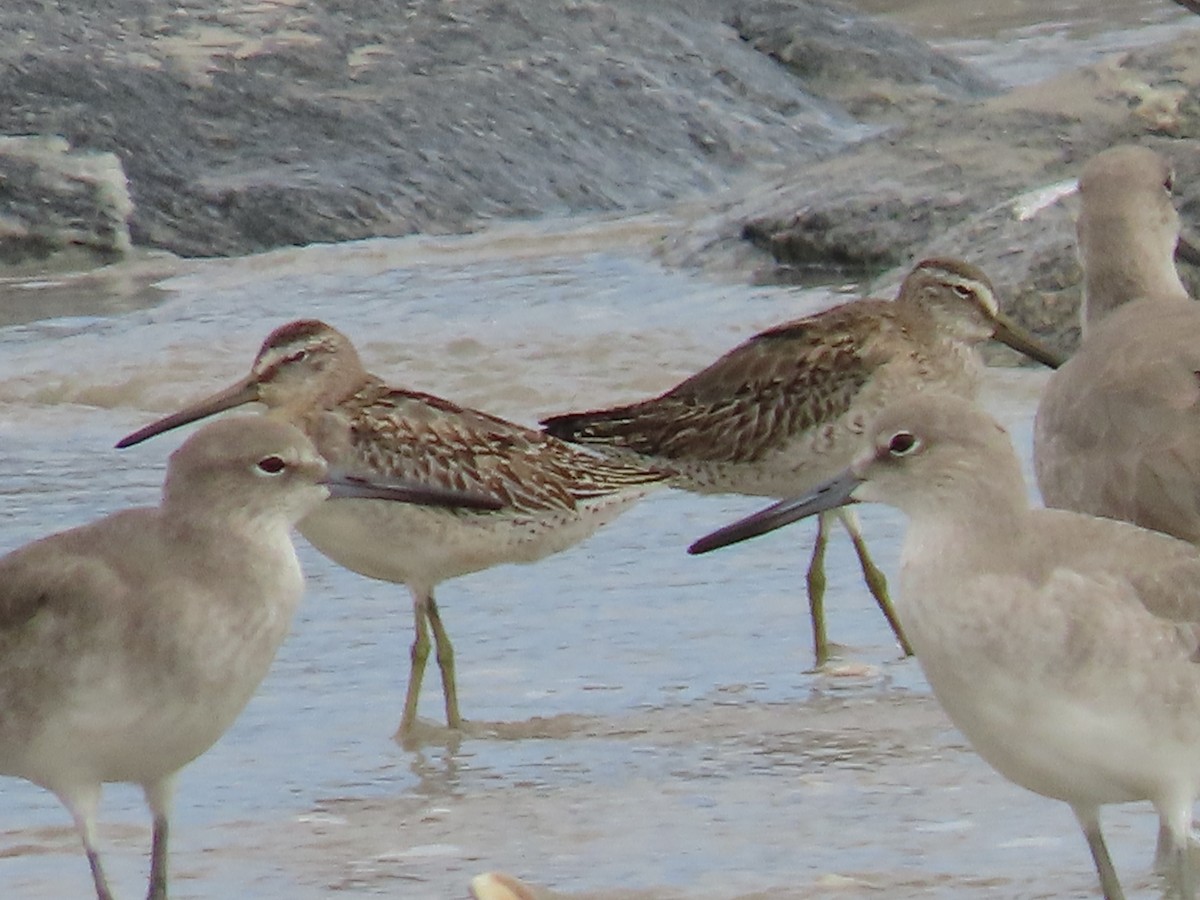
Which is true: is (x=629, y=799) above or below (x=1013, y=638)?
below

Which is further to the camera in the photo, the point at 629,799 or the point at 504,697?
the point at 504,697

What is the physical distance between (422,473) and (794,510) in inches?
89.0

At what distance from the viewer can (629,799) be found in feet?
21.5

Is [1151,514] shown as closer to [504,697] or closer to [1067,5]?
[504,697]

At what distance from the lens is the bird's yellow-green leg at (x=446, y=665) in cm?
739

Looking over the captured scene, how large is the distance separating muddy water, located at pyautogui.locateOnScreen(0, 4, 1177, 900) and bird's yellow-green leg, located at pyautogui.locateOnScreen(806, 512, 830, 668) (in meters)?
0.07

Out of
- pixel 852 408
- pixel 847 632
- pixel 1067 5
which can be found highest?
pixel 852 408

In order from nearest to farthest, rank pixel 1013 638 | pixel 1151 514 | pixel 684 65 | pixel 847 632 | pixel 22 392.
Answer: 1. pixel 1013 638
2. pixel 1151 514
3. pixel 847 632
4. pixel 22 392
5. pixel 684 65

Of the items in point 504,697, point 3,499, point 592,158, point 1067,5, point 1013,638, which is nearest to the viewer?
point 1013,638

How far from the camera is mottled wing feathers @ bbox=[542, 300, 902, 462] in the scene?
27.6 ft

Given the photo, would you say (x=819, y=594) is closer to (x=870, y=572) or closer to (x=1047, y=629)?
(x=870, y=572)

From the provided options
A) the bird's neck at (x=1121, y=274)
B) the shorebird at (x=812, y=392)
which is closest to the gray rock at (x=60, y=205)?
the shorebird at (x=812, y=392)

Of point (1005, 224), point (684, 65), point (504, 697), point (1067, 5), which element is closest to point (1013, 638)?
point (504, 697)

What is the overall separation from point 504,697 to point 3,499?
2.69m
